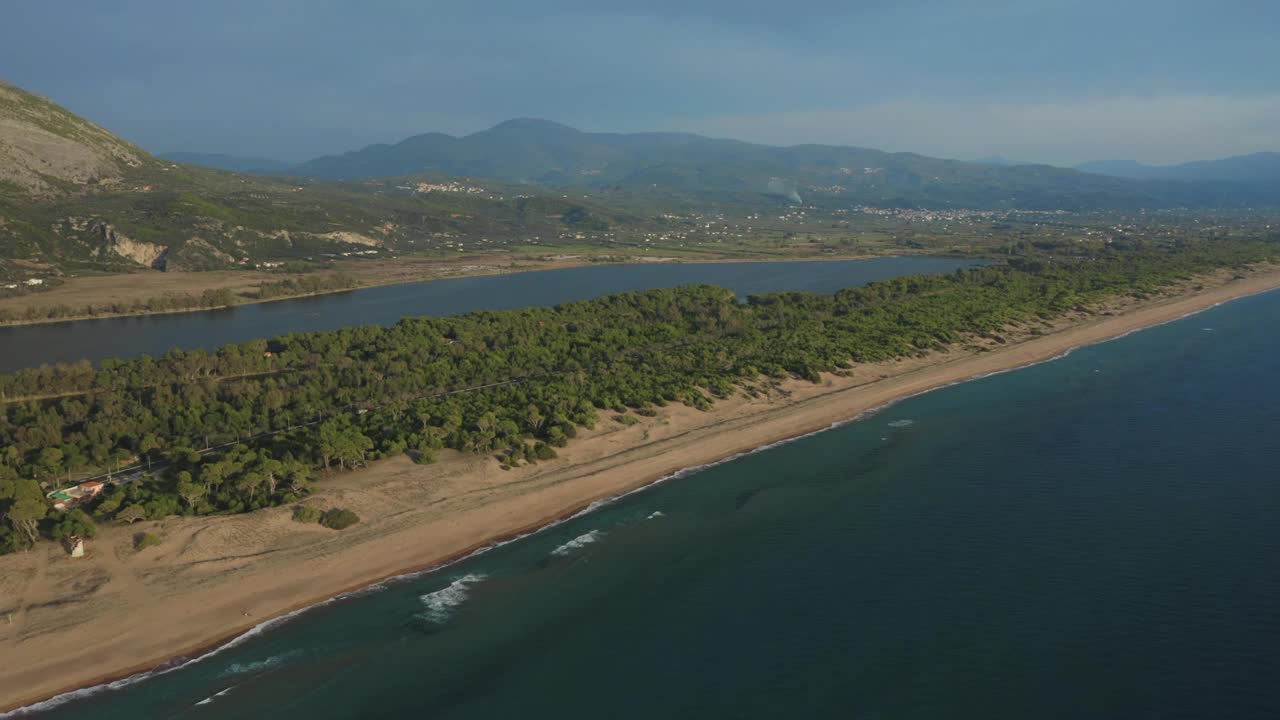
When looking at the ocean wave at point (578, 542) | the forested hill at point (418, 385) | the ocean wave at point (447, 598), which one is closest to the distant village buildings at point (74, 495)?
the forested hill at point (418, 385)

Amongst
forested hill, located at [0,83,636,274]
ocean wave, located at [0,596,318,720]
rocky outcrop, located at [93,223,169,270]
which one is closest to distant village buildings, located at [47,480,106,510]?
ocean wave, located at [0,596,318,720]

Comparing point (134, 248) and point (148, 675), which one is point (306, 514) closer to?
point (148, 675)

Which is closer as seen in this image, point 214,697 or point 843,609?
point 214,697

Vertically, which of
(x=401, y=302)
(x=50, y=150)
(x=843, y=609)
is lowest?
(x=843, y=609)

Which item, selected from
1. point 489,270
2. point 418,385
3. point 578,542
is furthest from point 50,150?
point 578,542

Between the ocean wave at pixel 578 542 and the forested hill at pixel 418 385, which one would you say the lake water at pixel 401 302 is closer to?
the forested hill at pixel 418 385

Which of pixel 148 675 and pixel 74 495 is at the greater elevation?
pixel 74 495

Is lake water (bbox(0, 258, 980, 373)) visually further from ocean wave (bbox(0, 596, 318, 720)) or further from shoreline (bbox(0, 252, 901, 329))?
ocean wave (bbox(0, 596, 318, 720))
